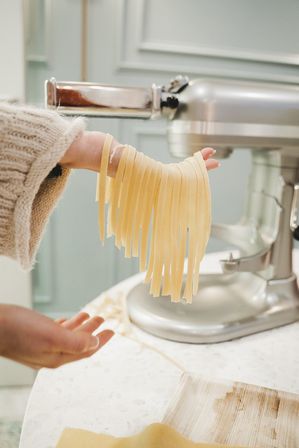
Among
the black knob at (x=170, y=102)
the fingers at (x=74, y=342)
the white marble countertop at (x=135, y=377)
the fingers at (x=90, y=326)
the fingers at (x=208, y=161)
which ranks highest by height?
the black knob at (x=170, y=102)

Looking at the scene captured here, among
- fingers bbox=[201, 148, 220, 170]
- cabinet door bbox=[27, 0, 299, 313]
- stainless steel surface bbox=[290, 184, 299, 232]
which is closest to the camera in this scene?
fingers bbox=[201, 148, 220, 170]

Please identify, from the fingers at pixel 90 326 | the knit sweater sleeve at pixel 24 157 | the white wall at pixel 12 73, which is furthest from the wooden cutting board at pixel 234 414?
the white wall at pixel 12 73

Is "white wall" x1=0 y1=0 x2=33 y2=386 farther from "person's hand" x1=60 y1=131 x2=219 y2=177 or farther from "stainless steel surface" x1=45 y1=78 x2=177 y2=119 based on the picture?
"person's hand" x1=60 y1=131 x2=219 y2=177

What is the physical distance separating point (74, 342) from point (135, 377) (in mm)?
218

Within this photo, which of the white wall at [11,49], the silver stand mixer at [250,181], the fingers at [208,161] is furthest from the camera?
the white wall at [11,49]

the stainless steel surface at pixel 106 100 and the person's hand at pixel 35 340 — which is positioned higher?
the stainless steel surface at pixel 106 100

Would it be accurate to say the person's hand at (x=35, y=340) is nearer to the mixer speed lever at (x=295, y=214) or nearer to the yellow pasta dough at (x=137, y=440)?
the yellow pasta dough at (x=137, y=440)

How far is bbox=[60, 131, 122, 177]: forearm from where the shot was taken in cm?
33

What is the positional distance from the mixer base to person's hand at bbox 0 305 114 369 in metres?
0.30

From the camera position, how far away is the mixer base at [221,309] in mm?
598

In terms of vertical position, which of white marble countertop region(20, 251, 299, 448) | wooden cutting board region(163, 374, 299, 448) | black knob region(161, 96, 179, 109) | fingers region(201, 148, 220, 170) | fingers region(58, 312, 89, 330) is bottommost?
white marble countertop region(20, 251, 299, 448)

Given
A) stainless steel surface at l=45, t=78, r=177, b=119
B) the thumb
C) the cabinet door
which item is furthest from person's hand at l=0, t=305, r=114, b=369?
the cabinet door

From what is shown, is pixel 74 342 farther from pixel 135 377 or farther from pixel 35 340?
pixel 135 377

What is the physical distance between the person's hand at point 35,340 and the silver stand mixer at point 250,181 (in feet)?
0.86
